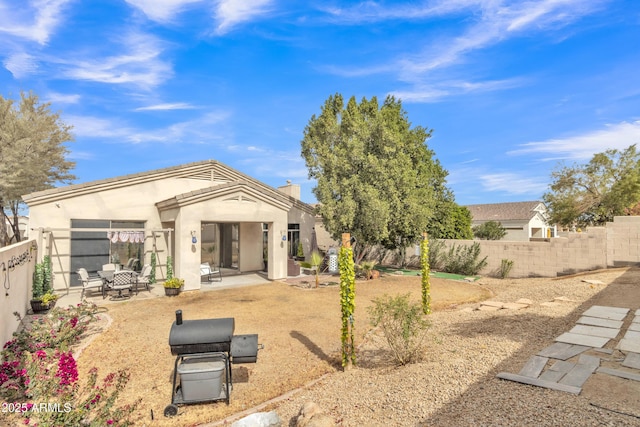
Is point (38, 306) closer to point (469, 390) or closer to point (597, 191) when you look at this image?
point (469, 390)

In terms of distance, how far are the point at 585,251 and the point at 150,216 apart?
22.5 m

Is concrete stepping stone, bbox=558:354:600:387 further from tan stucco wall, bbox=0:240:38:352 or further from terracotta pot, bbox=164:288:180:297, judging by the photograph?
terracotta pot, bbox=164:288:180:297

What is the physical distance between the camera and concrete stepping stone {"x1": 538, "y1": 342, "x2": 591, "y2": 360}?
19.8ft

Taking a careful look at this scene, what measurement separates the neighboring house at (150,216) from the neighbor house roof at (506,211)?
112 ft

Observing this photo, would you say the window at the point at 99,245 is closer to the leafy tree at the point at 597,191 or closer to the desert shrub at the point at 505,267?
the desert shrub at the point at 505,267

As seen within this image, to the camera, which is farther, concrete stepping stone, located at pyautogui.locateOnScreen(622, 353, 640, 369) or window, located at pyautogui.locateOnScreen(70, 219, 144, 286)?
window, located at pyautogui.locateOnScreen(70, 219, 144, 286)

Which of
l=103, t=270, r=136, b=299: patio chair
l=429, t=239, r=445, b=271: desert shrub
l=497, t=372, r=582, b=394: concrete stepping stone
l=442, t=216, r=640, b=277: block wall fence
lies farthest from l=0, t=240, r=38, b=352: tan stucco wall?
l=442, t=216, r=640, b=277: block wall fence

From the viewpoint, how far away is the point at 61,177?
90.0ft

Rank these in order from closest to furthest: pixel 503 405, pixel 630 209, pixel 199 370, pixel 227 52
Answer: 1. pixel 503 405
2. pixel 199 370
3. pixel 227 52
4. pixel 630 209

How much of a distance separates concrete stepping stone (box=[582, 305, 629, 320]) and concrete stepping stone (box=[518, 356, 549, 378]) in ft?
13.9

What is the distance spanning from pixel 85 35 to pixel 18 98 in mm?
18330

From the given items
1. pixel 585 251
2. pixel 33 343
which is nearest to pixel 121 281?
pixel 33 343

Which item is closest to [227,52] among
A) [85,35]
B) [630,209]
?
[85,35]

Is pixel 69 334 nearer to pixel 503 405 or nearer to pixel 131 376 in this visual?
pixel 131 376
